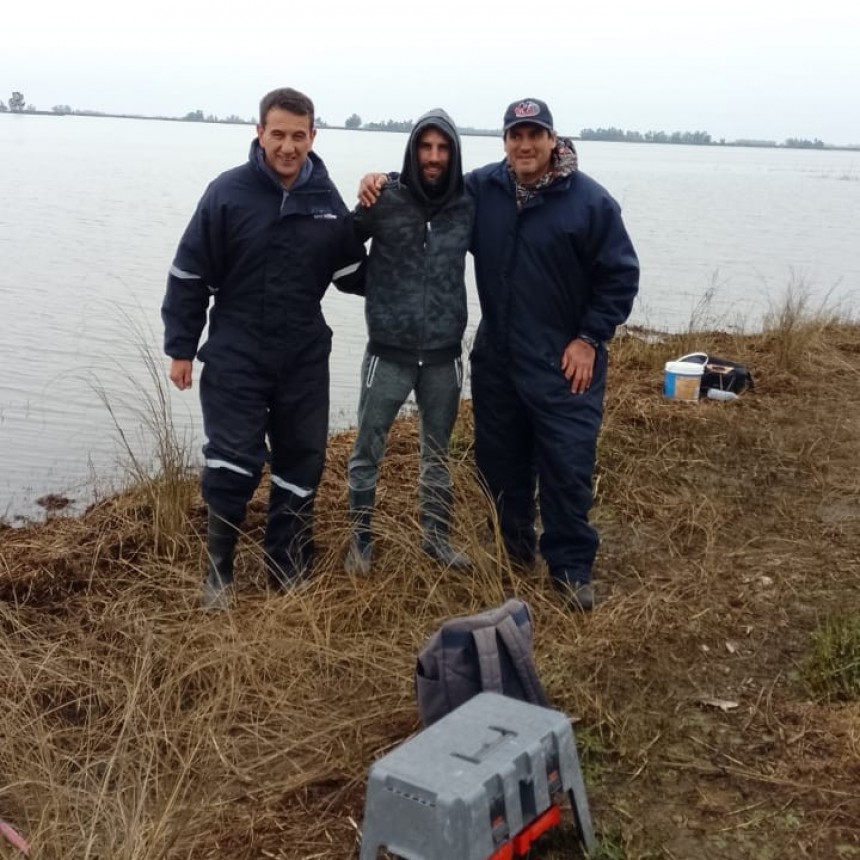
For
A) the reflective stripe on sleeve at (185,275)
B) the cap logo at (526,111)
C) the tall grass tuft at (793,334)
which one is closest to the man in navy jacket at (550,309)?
the cap logo at (526,111)

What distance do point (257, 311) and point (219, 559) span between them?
1.00 m

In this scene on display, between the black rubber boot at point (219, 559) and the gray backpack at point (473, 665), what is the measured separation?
4.54ft

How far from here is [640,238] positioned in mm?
20297

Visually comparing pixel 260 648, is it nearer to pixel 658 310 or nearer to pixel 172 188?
pixel 658 310

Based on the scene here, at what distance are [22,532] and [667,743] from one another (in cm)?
390

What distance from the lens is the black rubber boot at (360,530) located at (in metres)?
4.49

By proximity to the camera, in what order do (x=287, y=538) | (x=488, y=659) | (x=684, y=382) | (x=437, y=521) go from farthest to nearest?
(x=684, y=382), (x=437, y=521), (x=287, y=538), (x=488, y=659)

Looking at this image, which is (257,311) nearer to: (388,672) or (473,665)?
(388,672)

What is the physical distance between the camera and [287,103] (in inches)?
157

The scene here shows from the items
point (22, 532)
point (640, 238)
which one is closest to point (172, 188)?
point (640, 238)

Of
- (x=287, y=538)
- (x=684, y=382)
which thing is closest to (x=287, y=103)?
(x=287, y=538)

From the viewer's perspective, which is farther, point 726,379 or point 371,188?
point 726,379

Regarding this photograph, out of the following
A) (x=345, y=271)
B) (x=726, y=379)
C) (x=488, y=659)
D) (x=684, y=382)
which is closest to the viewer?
(x=488, y=659)

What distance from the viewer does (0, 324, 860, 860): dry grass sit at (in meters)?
2.92
